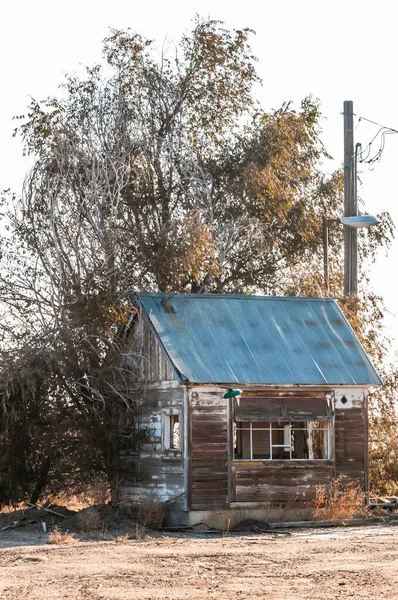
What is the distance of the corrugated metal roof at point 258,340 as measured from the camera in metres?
22.9

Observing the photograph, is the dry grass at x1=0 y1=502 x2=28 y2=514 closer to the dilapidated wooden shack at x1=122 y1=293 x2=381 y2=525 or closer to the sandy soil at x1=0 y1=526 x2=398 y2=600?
the dilapidated wooden shack at x1=122 y1=293 x2=381 y2=525

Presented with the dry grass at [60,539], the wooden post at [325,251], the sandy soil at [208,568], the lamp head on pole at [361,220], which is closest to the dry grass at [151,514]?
the sandy soil at [208,568]

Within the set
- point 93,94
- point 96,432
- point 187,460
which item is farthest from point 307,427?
point 93,94

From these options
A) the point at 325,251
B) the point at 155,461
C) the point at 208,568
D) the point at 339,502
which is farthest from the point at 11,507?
the point at 325,251

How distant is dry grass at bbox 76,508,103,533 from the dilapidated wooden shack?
63.7 inches

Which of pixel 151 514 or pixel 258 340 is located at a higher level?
pixel 258 340

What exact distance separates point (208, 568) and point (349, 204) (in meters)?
14.8

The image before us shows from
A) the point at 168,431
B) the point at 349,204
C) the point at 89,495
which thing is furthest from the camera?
the point at 349,204

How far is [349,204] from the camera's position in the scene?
28.2 m

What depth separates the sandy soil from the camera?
12.9 m

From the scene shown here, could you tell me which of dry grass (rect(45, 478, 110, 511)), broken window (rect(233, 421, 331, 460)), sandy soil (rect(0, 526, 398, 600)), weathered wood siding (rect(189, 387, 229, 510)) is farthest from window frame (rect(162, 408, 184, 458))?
sandy soil (rect(0, 526, 398, 600))

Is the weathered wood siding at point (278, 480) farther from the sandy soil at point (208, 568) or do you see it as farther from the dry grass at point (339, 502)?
the sandy soil at point (208, 568)

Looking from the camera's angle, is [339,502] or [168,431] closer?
[339,502]

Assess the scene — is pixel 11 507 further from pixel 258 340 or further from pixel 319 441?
pixel 319 441
